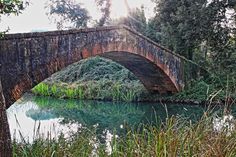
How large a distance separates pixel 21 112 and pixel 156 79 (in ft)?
19.4

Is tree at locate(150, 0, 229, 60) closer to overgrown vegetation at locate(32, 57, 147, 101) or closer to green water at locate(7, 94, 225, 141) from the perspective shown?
overgrown vegetation at locate(32, 57, 147, 101)

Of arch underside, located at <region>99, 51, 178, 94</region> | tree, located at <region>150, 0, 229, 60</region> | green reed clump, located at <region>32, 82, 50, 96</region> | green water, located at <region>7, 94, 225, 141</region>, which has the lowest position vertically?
green water, located at <region>7, 94, 225, 141</region>

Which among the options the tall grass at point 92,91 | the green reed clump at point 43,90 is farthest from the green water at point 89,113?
the green reed clump at point 43,90

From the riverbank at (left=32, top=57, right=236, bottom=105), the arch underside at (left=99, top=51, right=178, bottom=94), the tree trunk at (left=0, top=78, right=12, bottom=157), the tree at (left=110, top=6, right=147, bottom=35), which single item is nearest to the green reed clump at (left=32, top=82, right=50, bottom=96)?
→ the riverbank at (left=32, top=57, right=236, bottom=105)

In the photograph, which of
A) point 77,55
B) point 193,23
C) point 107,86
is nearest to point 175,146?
point 77,55

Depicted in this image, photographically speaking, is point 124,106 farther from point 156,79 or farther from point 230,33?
point 230,33

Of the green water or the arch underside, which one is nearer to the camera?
the green water

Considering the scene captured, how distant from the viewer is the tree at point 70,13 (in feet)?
86.5

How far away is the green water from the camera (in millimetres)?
11438

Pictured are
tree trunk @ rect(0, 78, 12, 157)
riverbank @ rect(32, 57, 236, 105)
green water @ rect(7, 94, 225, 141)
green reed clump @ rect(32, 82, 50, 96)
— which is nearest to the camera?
tree trunk @ rect(0, 78, 12, 157)

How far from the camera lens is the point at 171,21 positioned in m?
17.7

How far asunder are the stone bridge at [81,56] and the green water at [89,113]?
5.29 feet

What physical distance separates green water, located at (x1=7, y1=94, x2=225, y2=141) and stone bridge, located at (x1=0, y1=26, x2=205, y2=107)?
161 cm

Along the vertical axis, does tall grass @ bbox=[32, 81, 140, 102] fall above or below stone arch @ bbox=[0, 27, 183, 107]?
below
